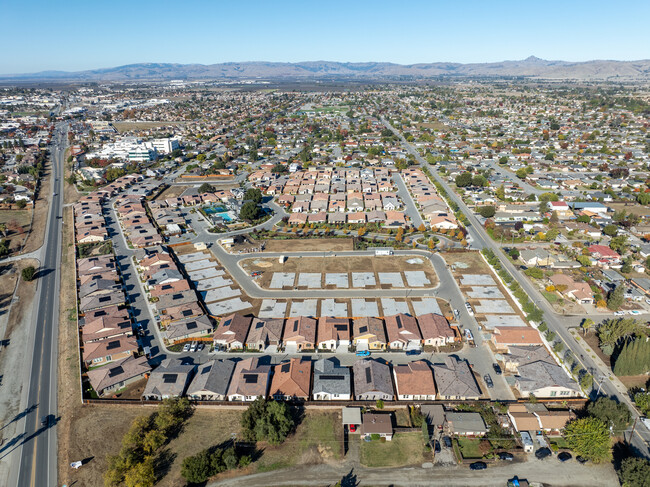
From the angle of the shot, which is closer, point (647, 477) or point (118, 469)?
point (647, 477)

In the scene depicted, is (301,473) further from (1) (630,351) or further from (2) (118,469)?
(1) (630,351)

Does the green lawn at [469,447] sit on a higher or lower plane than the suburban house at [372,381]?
lower

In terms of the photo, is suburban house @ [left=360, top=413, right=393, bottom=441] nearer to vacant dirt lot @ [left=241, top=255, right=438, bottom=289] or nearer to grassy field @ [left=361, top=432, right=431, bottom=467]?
grassy field @ [left=361, top=432, right=431, bottom=467]

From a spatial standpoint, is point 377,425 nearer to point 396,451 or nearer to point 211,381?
point 396,451

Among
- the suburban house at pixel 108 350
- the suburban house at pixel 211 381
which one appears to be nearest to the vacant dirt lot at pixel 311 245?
the suburban house at pixel 108 350

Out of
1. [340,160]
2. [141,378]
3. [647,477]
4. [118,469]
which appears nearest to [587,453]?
[647,477]

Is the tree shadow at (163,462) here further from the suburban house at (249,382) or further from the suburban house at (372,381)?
the suburban house at (372,381)
